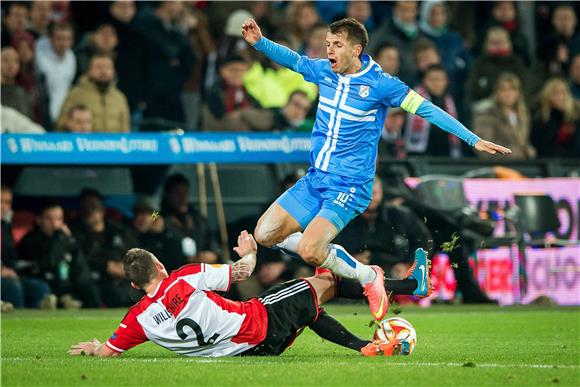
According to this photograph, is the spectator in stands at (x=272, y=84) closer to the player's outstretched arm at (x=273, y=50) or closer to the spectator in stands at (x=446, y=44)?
the spectator in stands at (x=446, y=44)

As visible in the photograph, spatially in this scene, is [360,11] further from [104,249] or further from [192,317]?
[192,317]

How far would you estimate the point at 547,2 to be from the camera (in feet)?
72.3

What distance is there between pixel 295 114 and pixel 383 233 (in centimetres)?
229

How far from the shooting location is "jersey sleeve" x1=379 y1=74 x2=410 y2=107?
10.8 metres

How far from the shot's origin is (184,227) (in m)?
16.4

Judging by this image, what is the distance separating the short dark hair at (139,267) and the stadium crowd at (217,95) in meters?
6.37

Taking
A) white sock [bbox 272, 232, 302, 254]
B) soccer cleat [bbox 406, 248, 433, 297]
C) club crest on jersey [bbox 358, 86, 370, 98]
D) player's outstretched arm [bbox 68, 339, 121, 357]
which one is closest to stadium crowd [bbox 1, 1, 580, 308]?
white sock [bbox 272, 232, 302, 254]

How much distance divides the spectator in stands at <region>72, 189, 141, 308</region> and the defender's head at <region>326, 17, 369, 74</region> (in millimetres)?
5886

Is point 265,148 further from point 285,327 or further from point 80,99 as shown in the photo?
point 285,327

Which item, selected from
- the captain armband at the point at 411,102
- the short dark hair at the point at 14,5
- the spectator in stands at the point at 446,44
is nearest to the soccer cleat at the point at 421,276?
the captain armband at the point at 411,102

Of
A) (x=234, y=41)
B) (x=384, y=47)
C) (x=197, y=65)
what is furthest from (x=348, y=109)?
(x=197, y=65)

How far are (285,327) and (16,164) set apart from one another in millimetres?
7303

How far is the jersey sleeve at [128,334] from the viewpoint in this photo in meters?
9.54

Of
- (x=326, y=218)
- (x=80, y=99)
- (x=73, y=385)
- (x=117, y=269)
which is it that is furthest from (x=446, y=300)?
(x=73, y=385)
